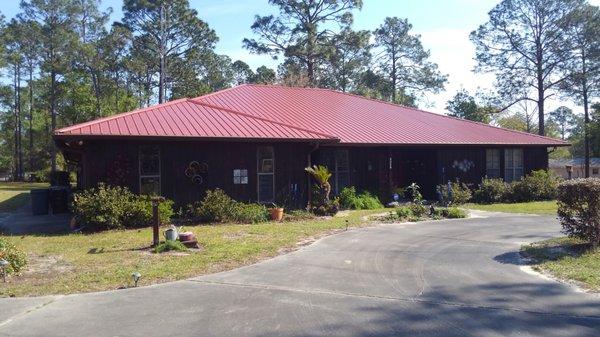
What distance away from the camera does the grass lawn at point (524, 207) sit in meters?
17.9

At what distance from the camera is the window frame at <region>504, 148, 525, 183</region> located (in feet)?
79.2

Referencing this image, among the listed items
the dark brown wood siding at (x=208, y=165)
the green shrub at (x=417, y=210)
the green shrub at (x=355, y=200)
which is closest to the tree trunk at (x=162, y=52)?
the green shrub at (x=355, y=200)

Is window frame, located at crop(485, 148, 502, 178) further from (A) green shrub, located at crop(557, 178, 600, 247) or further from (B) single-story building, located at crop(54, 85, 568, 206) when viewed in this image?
(A) green shrub, located at crop(557, 178, 600, 247)

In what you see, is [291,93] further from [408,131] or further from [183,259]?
[183,259]

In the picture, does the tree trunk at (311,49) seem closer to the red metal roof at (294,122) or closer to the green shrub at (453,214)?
the red metal roof at (294,122)

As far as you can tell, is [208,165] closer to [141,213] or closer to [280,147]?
[280,147]

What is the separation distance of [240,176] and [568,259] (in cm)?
969

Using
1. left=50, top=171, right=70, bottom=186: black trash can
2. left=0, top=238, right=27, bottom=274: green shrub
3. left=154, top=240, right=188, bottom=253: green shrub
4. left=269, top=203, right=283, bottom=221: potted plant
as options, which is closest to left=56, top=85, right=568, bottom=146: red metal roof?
left=269, top=203, right=283, bottom=221: potted plant

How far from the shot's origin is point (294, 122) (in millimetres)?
19906

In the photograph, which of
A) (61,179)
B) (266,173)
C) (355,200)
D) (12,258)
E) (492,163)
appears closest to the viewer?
(12,258)

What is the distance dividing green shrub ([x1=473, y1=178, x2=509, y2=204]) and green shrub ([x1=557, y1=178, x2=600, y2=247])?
473 inches

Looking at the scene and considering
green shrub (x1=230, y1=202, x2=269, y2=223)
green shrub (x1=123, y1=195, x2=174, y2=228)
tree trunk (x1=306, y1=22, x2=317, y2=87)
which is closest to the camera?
green shrub (x1=123, y1=195, x2=174, y2=228)

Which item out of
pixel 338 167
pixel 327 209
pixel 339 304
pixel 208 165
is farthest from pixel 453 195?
pixel 339 304

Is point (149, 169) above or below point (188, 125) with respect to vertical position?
below
